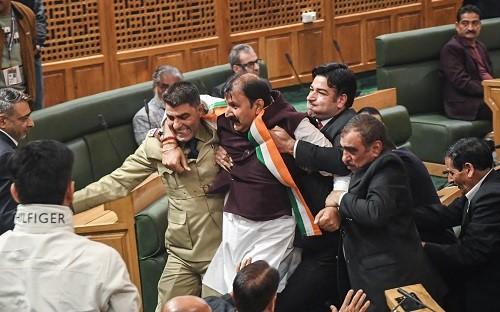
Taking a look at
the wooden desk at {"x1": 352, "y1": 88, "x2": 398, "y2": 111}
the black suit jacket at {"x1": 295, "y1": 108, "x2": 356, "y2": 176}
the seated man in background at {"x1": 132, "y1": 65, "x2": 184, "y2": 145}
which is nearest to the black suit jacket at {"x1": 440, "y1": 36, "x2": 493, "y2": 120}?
the wooden desk at {"x1": 352, "y1": 88, "x2": 398, "y2": 111}

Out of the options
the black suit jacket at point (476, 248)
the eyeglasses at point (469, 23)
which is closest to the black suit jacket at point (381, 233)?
the black suit jacket at point (476, 248)

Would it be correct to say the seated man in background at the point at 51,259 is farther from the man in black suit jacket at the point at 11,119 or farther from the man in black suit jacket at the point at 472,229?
the man in black suit jacket at the point at 472,229

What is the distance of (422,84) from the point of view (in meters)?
6.79

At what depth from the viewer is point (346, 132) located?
3100 mm

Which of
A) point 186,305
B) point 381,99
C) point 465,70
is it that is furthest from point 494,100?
point 186,305

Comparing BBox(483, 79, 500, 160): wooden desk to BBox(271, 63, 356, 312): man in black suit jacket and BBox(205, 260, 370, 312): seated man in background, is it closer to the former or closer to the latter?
BBox(271, 63, 356, 312): man in black suit jacket

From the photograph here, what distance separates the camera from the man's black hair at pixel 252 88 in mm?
3314

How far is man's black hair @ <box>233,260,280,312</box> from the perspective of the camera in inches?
101

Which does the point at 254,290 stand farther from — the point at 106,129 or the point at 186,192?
the point at 106,129

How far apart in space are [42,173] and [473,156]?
1907mm

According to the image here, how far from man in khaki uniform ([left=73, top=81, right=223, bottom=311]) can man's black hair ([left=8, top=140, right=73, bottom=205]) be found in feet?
3.87

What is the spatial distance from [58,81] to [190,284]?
3.83 meters

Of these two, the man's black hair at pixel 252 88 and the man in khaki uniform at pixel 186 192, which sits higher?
the man's black hair at pixel 252 88

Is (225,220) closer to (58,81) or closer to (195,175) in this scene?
(195,175)
